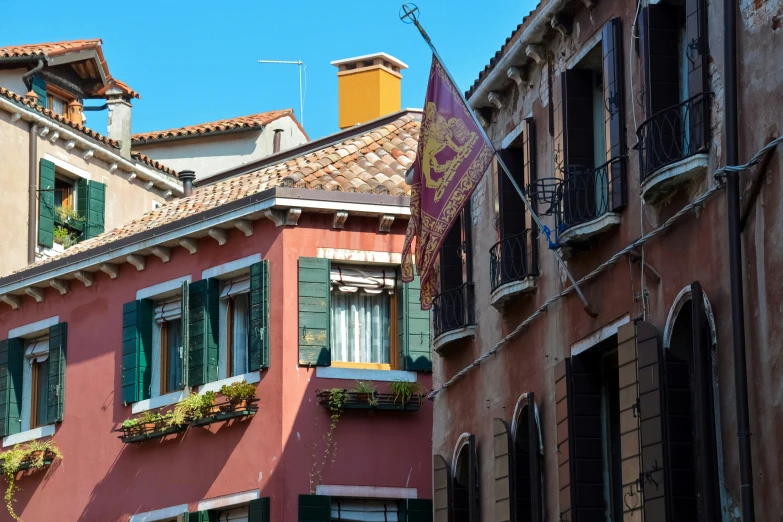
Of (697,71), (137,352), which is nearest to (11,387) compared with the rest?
(137,352)

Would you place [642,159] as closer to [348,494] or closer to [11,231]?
[348,494]

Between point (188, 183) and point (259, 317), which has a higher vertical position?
point (188, 183)

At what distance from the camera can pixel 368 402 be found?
74.1ft

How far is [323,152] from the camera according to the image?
25.2 metres

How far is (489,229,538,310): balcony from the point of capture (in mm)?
16938

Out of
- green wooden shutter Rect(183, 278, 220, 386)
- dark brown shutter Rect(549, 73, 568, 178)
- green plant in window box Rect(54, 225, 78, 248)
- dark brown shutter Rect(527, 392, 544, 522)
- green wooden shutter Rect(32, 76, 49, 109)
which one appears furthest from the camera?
green wooden shutter Rect(32, 76, 49, 109)

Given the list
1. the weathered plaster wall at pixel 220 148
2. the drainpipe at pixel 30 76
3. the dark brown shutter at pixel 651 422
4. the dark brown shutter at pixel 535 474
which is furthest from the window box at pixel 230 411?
the weathered plaster wall at pixel 220 148

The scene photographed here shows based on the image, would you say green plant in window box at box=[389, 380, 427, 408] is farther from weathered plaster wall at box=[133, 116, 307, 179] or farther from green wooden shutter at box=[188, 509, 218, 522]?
weathered plaster wall at box=[133, 116, 307, 179]

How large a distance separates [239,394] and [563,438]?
8050 mm

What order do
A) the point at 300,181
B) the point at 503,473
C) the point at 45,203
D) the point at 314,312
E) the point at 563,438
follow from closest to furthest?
the point at 563,438
the point at 503,473
the point at 314,312
the point at 300,181
the point at 45,203

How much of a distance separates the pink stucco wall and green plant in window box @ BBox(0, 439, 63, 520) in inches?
6.5

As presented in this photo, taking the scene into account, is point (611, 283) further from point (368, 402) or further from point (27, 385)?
point (27, 385)

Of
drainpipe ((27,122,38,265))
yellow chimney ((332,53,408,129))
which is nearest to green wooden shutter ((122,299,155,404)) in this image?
yellow chimney ((332,53,408,129))

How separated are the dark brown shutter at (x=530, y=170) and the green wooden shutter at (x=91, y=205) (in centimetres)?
1571
